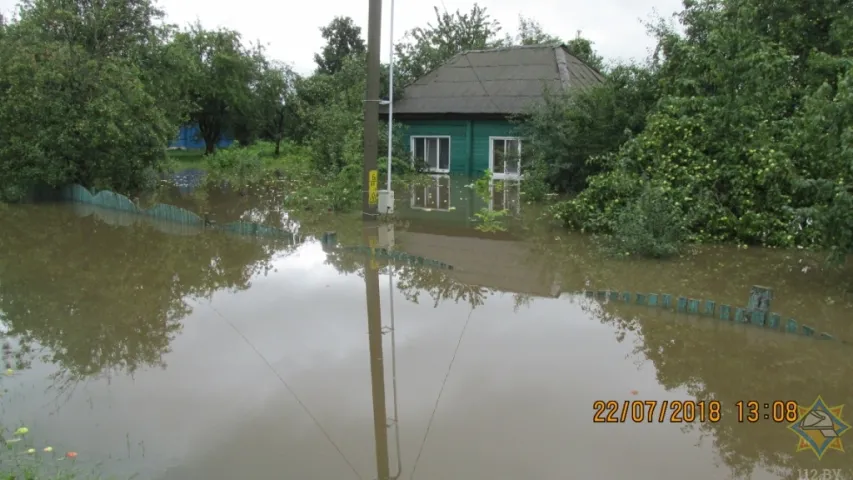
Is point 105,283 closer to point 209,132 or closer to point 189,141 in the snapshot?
point 209,132

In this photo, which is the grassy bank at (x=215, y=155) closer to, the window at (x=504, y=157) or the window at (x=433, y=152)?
the window at (x=433, y=152)

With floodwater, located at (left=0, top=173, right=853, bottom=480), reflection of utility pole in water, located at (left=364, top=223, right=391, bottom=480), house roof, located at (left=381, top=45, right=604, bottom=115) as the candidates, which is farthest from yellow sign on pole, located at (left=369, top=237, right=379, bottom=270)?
house roof, located at (left=381, top=45, right=604, bottom=115)

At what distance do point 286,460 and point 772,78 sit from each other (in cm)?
1099

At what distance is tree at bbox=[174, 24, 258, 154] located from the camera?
114 ft

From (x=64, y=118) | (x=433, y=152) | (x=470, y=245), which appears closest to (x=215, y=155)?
(x=433, y=152)

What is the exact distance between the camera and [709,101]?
1203cm

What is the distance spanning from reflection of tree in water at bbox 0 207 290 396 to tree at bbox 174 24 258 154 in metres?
22.2

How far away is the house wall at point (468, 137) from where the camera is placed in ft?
77.6

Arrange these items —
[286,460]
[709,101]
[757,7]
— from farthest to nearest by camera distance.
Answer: [757,7] < [709,101] < [286,460]

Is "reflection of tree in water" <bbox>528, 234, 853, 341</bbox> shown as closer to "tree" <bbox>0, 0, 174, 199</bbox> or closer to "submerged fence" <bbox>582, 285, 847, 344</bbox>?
"submerged fence" <bbox>582, 285, 847, 344</bbox>

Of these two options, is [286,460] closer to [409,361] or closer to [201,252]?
[409,361]

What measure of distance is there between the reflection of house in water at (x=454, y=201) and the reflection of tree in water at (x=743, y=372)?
7.28 m

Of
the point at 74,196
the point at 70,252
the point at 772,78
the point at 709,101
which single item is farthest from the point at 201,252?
the point at 772,78

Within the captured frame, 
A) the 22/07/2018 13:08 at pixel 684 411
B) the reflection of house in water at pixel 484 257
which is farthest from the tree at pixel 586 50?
the 22/07/2018 13:08 at pixel 684 411
